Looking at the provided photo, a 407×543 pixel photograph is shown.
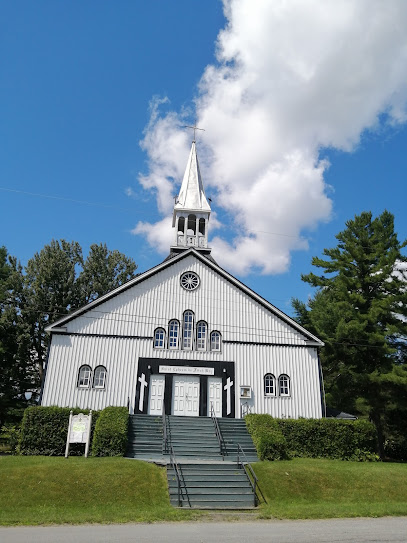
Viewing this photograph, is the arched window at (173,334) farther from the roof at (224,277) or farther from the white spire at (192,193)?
A: the white spire at (192,193)

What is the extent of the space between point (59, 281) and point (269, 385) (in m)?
23.2

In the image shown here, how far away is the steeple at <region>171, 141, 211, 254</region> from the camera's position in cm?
2712

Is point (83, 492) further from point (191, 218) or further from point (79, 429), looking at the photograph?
point (191, 218)

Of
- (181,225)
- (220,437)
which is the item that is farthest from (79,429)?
(181,225)

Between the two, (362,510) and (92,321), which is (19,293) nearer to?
(92,321)

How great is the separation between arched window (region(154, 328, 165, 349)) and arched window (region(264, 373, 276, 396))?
5869mm

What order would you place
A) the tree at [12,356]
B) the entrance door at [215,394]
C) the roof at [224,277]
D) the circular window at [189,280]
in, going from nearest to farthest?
the entrance door at [215,394]
the roof at [224,277]
the circular window at [189,280]
the tree at [12,356]

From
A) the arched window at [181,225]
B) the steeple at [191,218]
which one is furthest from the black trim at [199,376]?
the arched window at [181,225]

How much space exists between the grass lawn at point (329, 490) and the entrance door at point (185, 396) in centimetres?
664

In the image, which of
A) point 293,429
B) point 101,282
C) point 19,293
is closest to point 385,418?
point 293,429

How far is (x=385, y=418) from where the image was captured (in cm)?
2670

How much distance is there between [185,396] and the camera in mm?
21641

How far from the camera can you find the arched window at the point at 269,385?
22.2 metres

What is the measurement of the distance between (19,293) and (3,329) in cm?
415
